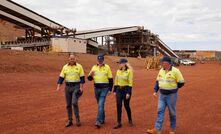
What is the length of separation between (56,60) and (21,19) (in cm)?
1687

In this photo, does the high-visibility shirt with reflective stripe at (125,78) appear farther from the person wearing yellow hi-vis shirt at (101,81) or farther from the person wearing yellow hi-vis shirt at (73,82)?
the person wearing yellow hi-vis shirt at (73,82)

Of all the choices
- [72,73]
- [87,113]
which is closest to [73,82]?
[72,73]

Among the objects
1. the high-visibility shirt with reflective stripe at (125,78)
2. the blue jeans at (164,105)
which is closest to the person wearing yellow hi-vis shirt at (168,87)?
the blue jeans at (164,105)

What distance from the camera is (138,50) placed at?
242 ft

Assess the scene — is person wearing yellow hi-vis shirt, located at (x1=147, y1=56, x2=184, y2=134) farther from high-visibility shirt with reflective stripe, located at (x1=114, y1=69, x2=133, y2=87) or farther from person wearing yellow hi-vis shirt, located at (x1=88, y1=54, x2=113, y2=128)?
person wearing yellow hi-vis shirt, located at (x1=88, y1=54, x2=113, y2=128)

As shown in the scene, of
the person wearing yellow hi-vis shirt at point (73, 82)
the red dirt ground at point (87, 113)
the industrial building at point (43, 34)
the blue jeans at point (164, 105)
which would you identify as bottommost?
the red dirt ground at point (87, 113)

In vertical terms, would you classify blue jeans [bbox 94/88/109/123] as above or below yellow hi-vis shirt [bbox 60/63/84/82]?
below

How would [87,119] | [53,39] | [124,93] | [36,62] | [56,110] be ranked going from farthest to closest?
1. [53,39]
2. [36,62]
3. [56,110]
4. [87,119]
5. [124,93]

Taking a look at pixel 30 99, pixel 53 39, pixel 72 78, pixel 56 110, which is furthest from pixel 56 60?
pixel 72 78

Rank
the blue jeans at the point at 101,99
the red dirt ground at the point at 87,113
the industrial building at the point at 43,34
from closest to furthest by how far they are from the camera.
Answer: the red dirt ground at the point at 87,113
the blue jeans at the point at 101,99
the industrial building at the point at 43,34

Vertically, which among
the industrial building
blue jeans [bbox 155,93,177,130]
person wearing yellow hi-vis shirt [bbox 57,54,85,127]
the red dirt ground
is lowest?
the red dirt ground

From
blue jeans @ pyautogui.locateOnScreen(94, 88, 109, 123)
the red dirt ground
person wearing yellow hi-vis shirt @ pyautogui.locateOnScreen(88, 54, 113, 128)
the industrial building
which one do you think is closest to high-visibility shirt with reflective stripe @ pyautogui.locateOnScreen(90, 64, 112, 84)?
person wearing yellow hi-vis shirt @ pyautogui.locateOnScreen(88, 54, 113, 128)

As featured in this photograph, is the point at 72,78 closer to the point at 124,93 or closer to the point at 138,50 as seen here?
the point at 124,93

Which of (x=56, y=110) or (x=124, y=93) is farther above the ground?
(x=124, y=93)
